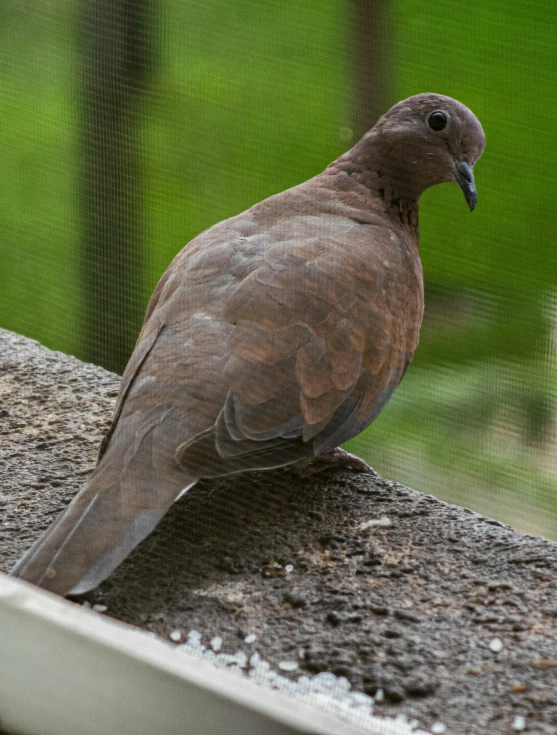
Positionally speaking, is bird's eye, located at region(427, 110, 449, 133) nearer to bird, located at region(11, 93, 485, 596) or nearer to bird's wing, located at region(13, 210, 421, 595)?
→ bird, located at region(11, 93, 485, 596)

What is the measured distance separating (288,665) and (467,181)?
0.80 metres

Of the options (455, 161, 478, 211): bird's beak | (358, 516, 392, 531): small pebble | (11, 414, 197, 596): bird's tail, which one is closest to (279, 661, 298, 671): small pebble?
(11, 414, 197, 596): bird's tail

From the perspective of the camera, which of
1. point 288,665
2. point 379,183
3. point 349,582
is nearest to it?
point 288,665

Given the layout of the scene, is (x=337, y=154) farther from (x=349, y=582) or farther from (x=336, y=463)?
(x=349, y=582)

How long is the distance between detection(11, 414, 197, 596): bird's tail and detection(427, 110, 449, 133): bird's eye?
2.44 ft

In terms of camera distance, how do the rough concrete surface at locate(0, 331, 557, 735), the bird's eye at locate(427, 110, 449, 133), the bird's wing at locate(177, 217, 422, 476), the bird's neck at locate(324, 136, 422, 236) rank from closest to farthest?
the rough concrete surface at locate(0, 331, 557, 735)
the bird's wing at locate(177, 217, 422, 476)
the bird's eye at locate(427, 110, 449, 133)
the bird's neck at locate(324, 136, 422, 236)

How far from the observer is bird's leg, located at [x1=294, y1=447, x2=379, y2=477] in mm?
1682

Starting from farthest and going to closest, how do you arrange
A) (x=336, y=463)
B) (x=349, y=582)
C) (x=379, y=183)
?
(x=379, y=183), (x=336, y=463), (x=349, y=582)

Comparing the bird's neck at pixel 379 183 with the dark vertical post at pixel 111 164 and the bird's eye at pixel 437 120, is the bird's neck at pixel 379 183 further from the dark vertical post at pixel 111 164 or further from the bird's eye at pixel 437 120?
the dark vertical post at pixel 111 164

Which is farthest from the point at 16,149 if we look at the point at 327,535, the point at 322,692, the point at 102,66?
the point at 322,692

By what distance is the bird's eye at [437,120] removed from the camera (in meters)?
1.58

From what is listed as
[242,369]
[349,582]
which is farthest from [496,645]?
[242,369]

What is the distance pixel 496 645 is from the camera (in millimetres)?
1188

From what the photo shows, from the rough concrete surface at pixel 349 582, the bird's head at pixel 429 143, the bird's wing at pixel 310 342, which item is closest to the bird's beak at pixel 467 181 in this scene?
the bird's head at pixel 429 143
